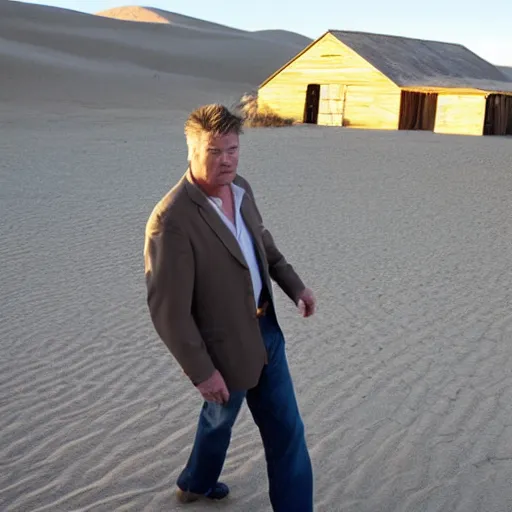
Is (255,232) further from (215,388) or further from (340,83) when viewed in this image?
(340,83)

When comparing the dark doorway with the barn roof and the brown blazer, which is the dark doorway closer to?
the barn roof

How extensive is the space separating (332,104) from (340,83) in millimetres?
760

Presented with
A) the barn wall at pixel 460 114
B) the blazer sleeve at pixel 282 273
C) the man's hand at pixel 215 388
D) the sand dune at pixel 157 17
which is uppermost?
the sand dune at pixel 157 17

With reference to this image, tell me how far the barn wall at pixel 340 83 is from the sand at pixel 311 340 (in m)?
10.0

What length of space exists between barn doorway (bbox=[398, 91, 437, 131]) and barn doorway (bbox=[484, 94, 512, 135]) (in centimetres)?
255

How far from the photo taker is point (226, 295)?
10.5 ft

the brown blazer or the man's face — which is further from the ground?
the man's face

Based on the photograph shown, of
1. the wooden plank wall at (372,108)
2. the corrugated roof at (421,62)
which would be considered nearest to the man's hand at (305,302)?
the wooden plank wall at (372,108)

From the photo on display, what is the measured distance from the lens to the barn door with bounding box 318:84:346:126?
93.3 ft

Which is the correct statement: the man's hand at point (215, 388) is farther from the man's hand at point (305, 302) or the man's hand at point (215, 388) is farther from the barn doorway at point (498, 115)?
the barn doorway at point (498, 115)

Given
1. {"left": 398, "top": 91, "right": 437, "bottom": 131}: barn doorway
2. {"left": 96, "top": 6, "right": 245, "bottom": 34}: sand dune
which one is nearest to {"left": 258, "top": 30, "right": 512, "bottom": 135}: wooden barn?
{"left": 398, "top": 91, "right": 437, "bottom": 131}: barn doorway

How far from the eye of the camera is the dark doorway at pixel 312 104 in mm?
30000

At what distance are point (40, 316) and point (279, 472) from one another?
3983 mm

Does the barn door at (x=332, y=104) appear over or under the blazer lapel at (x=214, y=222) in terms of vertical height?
over
